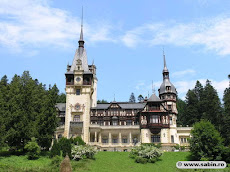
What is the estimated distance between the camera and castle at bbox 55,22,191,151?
190 feet

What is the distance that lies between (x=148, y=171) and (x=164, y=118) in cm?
2521

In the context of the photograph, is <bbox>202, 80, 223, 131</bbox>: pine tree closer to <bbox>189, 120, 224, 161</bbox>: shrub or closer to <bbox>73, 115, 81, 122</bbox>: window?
<bbox>189, 120, 224, 161</bbox>: shrub

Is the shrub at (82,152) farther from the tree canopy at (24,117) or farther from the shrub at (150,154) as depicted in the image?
the shrub at (150,154)

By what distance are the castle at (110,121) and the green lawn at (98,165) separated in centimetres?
1474

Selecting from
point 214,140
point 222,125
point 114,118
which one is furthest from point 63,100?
point 214,140

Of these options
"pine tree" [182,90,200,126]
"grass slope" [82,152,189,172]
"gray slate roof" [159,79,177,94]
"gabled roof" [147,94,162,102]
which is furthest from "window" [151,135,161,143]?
"pine tree" [182,90,200,126]

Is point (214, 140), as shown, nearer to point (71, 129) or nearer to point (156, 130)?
point (156, 130)

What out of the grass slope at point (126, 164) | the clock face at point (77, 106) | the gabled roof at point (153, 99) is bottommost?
the grass slope at point (126, 164)

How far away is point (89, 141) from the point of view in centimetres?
5828

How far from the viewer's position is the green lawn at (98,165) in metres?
33.1

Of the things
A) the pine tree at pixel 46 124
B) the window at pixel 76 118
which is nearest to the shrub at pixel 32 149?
the pine tree at pixel 46 124

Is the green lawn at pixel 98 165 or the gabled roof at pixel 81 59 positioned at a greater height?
the gabled roof at pixel 81 59

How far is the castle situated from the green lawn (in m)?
14.7

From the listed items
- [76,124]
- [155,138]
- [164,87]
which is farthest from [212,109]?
[76,124]
